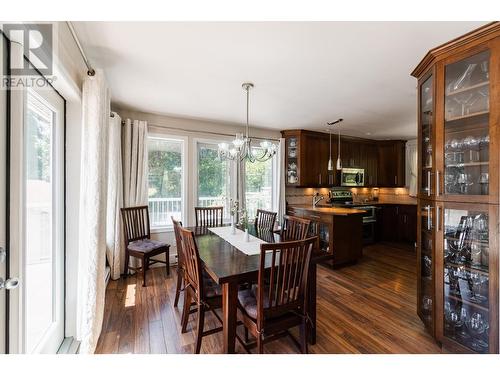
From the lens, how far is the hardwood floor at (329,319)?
180 centimetres

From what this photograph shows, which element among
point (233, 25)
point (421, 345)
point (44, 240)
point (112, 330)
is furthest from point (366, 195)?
point (44, 240)

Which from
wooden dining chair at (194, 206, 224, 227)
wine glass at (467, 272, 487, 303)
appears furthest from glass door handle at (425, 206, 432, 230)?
wooden dining chair at (194, 206, 224, 227)

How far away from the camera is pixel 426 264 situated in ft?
6.51

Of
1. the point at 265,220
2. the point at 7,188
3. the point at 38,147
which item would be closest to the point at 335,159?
the point at 265,220

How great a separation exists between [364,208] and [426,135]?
3082 millimetres

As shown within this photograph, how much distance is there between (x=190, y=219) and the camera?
12.5 ft

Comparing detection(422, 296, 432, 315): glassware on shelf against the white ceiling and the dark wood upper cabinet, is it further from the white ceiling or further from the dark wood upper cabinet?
the dark wood upper cabinet

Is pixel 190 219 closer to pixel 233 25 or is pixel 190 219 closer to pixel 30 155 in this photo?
pixel 30 155

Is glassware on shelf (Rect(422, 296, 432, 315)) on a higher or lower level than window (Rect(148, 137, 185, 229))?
lower

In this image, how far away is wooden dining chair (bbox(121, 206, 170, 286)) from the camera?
2.83 meters

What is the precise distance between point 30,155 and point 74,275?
1035 mm

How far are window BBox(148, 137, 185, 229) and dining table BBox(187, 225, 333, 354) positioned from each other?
1734 millimetres

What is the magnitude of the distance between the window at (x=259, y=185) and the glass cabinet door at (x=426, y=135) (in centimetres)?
277

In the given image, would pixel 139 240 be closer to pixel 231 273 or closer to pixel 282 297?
pixel 231 273
